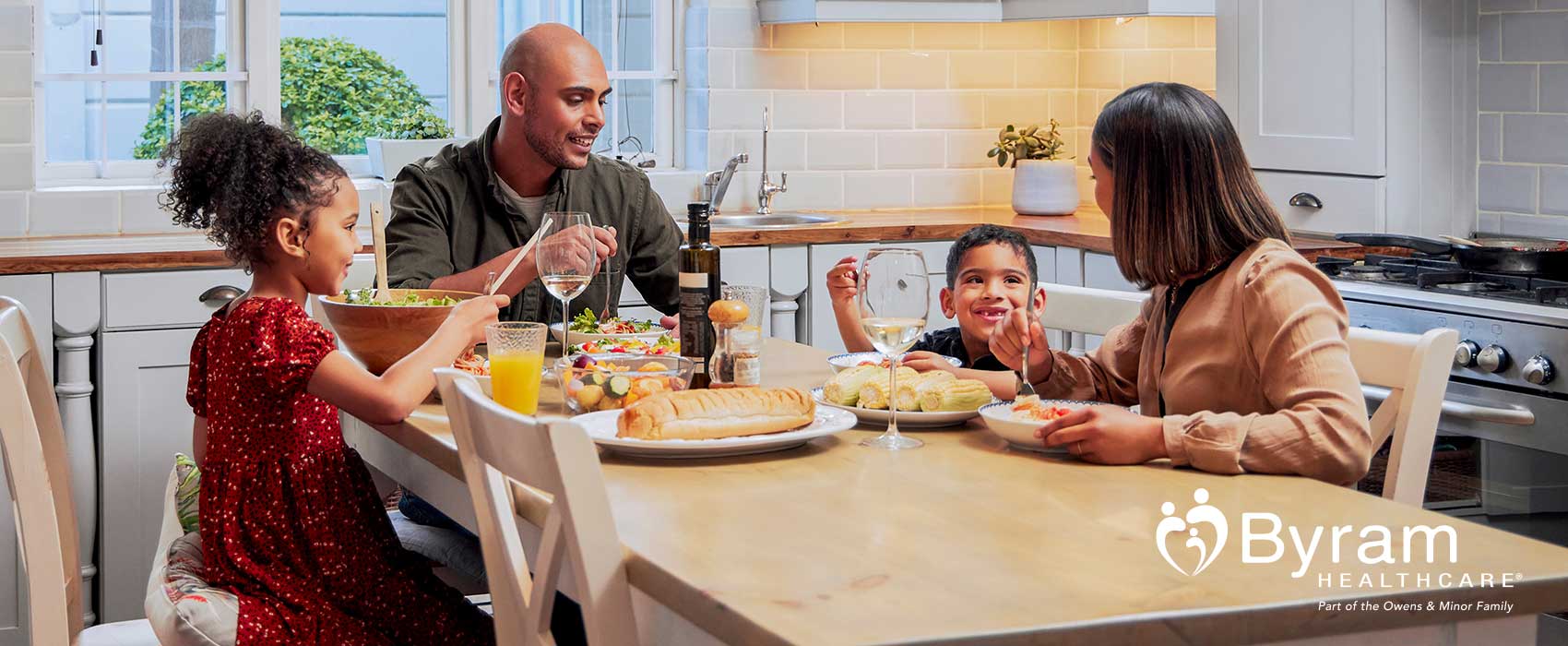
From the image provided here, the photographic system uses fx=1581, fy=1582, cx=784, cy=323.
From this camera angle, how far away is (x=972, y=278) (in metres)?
2.43

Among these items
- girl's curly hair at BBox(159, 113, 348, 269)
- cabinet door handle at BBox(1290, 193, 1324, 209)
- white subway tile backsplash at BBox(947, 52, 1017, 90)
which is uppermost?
white subway tile backsplash at BBox(947, 52, 1017, 90)

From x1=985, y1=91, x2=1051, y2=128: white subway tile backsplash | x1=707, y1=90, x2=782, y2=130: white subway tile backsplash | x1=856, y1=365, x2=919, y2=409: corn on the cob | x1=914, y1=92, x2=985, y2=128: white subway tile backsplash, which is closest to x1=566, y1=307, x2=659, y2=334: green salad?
x1=856, y1=365, x2=919, y2=409: corn on the cob

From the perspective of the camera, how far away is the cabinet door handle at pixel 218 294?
3.46 m

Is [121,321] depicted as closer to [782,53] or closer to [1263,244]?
[782,53]

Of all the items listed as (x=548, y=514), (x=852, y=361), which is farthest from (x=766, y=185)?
(x=548, y=514)

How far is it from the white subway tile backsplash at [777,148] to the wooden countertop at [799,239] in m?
0.23

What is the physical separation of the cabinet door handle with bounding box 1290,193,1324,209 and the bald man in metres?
1.58

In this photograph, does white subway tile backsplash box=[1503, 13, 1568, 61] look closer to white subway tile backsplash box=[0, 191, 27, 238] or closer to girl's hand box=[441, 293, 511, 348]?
girl's hand box=[441, 293, 511, 348]

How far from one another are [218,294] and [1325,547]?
2757 millimetres

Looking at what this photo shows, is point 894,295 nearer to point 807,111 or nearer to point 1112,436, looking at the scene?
point 1112,436

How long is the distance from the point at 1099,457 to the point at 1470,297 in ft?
4.66

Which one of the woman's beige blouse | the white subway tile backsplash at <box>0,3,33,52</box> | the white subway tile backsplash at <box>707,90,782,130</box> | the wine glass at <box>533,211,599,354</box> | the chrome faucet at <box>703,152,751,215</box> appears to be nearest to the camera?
the woman's beige blouse

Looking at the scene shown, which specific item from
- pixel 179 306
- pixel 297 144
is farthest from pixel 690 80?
pixel 297 144

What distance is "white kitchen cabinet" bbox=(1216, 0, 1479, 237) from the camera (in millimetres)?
3375
